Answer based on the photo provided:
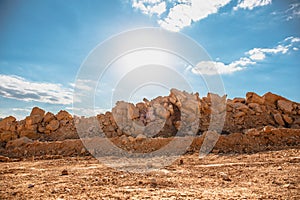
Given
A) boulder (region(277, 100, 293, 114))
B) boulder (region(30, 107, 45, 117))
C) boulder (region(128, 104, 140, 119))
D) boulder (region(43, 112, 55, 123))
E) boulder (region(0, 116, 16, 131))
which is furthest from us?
boulder (region(30, 107, 45, 117))

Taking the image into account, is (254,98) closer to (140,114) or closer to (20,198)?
(140,114)

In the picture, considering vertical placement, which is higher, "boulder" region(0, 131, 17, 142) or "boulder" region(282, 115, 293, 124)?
"boulder" region(282, 115, 293, 124)

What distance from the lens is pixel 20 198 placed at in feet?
12.3

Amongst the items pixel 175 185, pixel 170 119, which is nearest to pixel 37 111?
pixel 170 119

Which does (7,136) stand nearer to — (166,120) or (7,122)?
(7,122)

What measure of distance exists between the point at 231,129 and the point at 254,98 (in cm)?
251

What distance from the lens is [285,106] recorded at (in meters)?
13.0

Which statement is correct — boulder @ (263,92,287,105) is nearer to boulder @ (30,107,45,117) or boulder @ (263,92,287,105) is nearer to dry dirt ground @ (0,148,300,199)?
A: dry dirt ground @ (0,148,300,199)

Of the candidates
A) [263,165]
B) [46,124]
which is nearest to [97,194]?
[263,165]

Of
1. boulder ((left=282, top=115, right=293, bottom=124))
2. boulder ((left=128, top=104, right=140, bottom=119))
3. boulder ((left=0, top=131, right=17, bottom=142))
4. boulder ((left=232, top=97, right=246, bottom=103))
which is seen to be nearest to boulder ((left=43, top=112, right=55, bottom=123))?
boulder ((left=0, top=131, right=17, bottom=142))

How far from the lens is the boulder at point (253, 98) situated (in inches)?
513

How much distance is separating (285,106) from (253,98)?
165cm

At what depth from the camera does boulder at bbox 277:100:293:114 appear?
12.9 m

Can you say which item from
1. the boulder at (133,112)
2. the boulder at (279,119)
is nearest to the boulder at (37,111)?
the boulder at (133,112)
